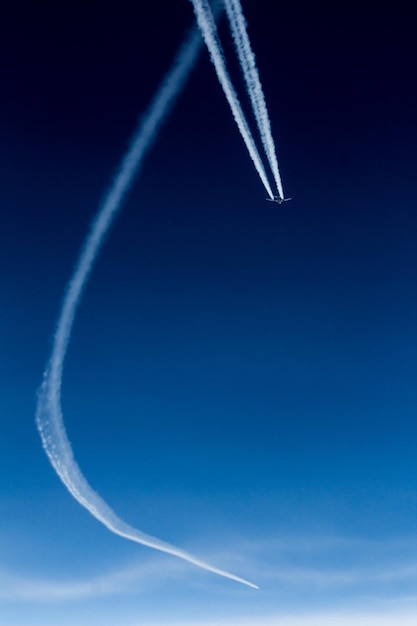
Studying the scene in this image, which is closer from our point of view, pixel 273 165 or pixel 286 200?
pixel 273 165
